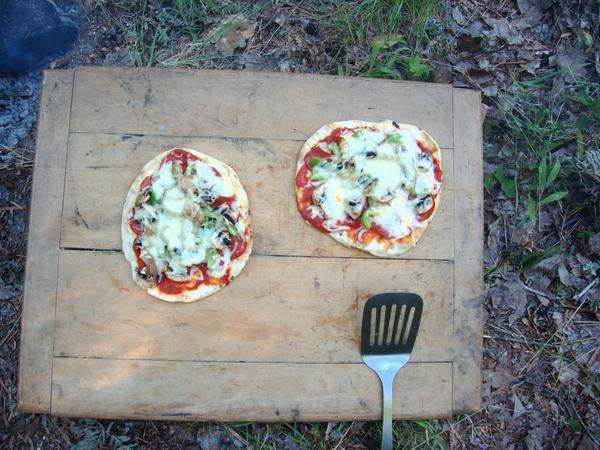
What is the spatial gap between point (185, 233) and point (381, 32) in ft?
6.33

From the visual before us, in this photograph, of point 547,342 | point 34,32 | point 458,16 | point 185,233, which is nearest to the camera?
point 185,233

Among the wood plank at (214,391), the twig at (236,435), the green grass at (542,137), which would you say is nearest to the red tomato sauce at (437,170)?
the green grass at (542,137)

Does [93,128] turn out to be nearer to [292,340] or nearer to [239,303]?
[239,303]

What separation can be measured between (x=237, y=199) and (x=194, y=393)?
1065 mm

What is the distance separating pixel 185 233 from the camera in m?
2.39

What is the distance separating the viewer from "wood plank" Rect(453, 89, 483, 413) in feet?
8.32

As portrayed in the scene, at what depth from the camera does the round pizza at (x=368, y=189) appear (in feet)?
8.06

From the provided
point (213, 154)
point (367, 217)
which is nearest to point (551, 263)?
point (367, 217)

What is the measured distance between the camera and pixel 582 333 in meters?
2.93

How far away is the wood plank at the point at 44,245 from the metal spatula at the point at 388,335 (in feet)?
5.61

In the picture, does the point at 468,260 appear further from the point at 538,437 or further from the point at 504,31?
the point at 504,31

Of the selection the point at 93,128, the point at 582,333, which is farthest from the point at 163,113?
the point at 582,333

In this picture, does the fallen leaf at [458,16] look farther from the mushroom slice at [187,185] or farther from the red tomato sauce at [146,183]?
the red tomato sauce at [146,183]

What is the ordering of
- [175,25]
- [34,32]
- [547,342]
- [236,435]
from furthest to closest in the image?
[175,25], [547,342], [34,32], [236,435]
